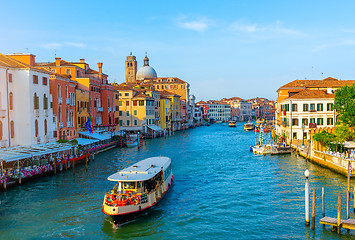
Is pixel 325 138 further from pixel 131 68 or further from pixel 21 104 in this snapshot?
pixel 131 68

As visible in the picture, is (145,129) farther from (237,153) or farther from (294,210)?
(294,210)

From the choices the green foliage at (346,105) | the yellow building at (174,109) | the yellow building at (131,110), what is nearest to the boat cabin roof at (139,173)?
the green foliage at (346,105)

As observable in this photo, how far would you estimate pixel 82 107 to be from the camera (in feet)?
136

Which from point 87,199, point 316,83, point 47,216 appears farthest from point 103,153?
point 316,83

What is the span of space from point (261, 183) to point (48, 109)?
19.3 meters

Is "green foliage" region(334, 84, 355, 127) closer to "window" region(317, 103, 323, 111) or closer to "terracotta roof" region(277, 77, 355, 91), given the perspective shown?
"window" region(317, 103, 323, 111)

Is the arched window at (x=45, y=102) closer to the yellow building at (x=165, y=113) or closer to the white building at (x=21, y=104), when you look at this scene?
the white building at (x=21, y=104)

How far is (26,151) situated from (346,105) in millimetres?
25913

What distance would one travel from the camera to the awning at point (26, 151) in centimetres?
2275

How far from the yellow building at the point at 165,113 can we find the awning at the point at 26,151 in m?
46.7

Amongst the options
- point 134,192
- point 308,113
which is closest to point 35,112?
point 134,192

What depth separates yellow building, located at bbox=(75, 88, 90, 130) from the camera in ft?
132

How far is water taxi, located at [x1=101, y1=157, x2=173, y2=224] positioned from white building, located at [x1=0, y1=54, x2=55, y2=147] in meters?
11.9

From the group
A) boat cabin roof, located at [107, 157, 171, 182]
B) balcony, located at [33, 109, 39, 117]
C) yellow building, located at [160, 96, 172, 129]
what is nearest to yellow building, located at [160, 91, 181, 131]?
yellow building, located at [160, 96, 172, 129]
